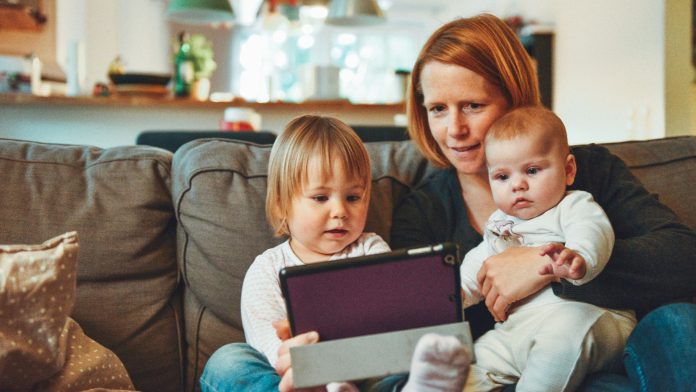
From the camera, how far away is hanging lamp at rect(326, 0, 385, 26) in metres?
4.49

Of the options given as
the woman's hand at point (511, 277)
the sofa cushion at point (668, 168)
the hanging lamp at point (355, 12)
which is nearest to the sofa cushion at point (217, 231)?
the woman's hand at point (511, 277)

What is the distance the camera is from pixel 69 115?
3.80 meters

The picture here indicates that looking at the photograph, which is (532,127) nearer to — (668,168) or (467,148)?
(467,148)

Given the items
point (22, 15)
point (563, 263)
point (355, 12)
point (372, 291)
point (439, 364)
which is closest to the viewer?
point (439, 364)

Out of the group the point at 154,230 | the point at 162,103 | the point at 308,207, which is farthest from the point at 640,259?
the point at 162,103

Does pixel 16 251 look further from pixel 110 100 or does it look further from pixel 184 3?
pixel 184 3

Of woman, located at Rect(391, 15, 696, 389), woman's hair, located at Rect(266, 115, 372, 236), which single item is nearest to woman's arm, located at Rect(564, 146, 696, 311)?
woman, located at Rect(391, 15, 696, 389)

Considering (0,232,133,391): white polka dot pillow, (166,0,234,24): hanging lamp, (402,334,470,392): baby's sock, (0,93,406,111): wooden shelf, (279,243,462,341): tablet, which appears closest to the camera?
(402,334,470,392): baby's sock

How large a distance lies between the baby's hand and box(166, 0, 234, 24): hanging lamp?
3431mm

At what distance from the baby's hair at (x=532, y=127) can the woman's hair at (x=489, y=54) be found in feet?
0.46

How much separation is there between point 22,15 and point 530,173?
5.05 meters

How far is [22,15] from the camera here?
17.1ft

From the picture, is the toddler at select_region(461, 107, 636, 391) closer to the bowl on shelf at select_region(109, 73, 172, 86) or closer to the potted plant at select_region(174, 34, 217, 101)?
the bowl on shelf at select_region(109, 73, 172, 86)

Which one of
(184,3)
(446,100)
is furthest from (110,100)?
(446,100)
